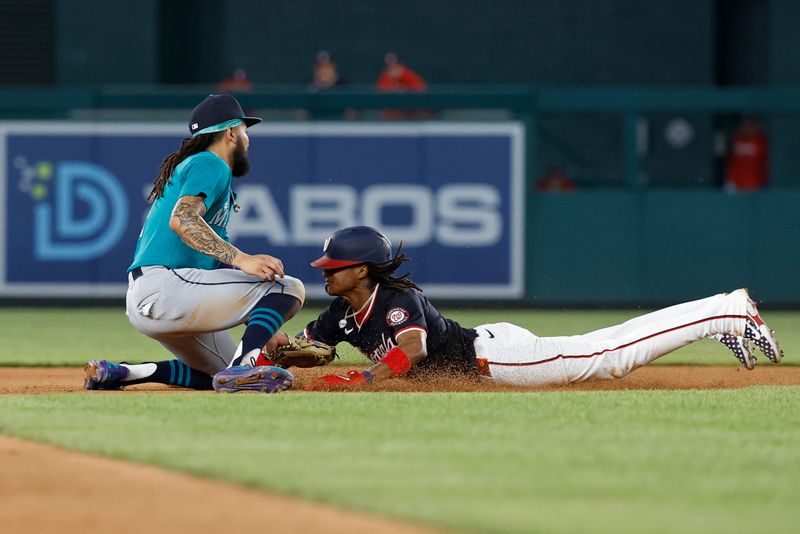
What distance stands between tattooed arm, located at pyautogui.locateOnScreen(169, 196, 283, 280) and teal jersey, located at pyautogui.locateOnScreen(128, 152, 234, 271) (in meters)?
0.08

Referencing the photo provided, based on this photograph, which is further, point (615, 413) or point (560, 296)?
point (560, 296)

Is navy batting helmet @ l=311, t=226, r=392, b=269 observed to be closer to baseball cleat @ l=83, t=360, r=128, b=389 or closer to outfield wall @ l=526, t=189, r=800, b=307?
baseball cleat @ l=83, t=360, r=128, b=389

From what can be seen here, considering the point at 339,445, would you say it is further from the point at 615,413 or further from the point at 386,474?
the point at 615,413

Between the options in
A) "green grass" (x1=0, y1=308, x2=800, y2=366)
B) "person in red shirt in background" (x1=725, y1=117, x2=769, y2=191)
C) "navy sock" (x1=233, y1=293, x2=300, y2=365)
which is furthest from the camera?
"person in red shirt in background" (x1=725, y1=117, x2=769, y2=191)

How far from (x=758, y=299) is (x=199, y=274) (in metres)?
9.44

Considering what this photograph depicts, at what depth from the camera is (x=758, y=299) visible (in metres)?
15.5

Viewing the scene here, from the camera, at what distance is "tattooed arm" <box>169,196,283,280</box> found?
6992 mm

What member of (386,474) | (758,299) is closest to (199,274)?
(386,474)

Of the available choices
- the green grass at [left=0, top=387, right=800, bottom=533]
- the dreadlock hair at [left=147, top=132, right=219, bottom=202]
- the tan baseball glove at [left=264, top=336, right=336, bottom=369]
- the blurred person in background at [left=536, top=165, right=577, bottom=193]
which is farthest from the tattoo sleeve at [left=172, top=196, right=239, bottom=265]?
the blurred person in background at [left=536, top=165, right=577, bottom=193]

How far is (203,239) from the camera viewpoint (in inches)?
275

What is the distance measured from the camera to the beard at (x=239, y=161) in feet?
24.5

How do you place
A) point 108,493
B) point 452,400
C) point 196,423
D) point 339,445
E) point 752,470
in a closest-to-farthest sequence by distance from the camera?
point 108,493 < point 752,470 < point 339,445 < point 196,423 < point 452,400

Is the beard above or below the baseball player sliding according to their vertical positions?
above

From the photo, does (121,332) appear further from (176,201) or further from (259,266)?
(259,266)
